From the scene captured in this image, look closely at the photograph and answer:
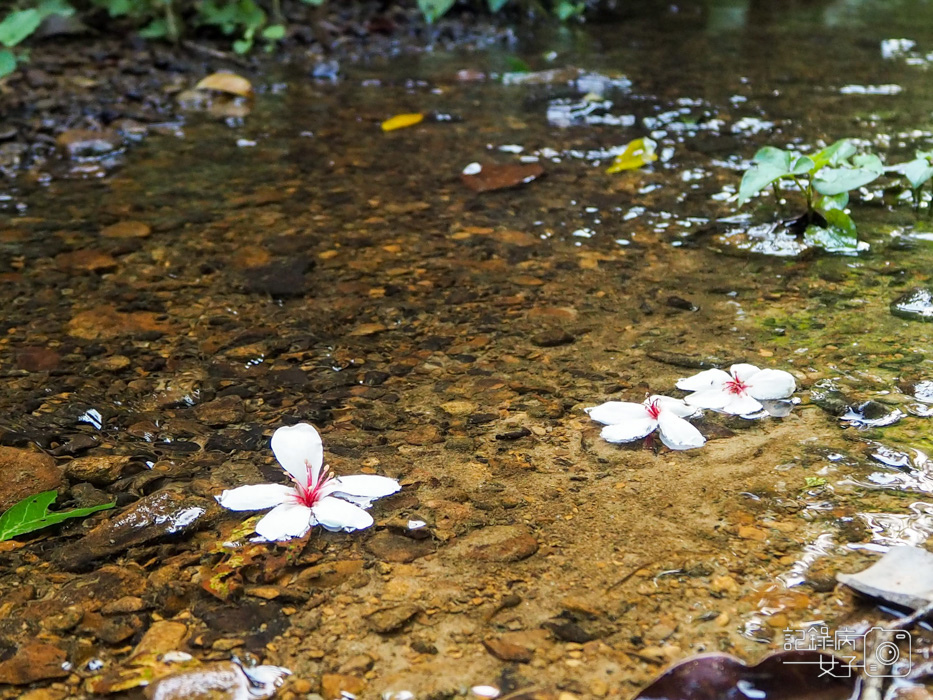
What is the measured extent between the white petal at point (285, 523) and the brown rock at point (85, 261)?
54.8 inches

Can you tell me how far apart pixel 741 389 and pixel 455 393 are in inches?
22.4

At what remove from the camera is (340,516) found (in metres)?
1.37

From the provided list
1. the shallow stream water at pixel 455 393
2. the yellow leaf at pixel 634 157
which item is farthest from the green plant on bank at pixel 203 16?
the yellow leaf at pixel 634 157

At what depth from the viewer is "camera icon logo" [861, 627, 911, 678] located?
1.02 meters

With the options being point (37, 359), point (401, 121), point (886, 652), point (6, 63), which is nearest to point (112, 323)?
point (37, 359)

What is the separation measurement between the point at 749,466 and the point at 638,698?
0.56 m

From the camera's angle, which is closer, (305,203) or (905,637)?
(905,637)

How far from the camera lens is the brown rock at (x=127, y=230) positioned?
2674 mm

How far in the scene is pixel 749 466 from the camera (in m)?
1.45

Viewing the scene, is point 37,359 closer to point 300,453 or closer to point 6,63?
point 300,453

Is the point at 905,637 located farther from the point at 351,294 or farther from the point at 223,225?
the point at 223,225

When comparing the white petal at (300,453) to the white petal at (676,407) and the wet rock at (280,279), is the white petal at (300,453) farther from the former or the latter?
the wet rock at (280,279)

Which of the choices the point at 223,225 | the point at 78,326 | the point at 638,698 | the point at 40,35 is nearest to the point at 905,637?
the point at 638,698

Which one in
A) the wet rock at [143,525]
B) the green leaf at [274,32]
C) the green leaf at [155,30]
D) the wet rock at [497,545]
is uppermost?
the green leaf at [155,30]
